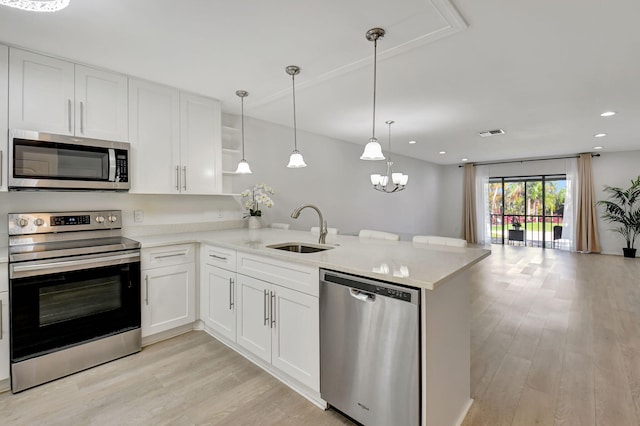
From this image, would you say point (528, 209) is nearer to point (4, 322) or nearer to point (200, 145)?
point (200, 145)

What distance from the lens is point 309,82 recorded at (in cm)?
291

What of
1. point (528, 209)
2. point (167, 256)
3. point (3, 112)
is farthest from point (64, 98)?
point (528, 209)

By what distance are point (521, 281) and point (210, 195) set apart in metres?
4.68

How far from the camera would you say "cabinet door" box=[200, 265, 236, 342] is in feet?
8.06

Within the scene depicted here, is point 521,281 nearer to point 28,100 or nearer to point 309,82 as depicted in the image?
point 309,82

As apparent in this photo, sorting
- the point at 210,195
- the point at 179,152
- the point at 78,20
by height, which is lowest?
the point at 210,195

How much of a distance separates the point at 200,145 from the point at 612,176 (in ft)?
30.2

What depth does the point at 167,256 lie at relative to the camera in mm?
2662

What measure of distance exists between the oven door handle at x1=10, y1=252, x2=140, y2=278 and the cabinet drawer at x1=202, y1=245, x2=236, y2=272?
536 millimetres

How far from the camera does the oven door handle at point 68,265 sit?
1.96 meters

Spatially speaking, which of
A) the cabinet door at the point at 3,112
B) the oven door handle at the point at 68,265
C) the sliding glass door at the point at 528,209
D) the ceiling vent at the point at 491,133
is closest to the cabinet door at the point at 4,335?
the oven door handle at the point at 68,265

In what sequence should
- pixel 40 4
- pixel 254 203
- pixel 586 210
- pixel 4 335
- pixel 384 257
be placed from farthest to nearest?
pixel 586 210 → pixel 254 203 → pixel 4 335 → pixel 384 257 → pixel 40 4

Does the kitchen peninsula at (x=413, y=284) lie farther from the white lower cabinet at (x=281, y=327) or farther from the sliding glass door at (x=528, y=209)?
the sliding glass door at (x=528, y=209)

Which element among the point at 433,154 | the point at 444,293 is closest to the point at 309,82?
the point at 444,293
